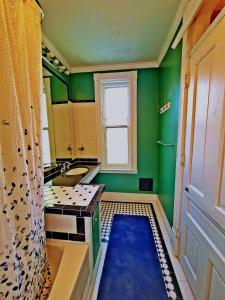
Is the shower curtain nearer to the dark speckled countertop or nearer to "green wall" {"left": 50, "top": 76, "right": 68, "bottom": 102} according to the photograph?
the dark speckled countertop

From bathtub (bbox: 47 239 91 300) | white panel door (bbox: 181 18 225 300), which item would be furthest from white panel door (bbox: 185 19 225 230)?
bathtub (bbox: 47 239 91 300)

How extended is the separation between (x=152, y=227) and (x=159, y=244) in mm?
338

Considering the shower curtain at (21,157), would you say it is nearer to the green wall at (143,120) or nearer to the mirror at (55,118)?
the mirror at (55,118)

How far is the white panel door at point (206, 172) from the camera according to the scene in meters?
0.92

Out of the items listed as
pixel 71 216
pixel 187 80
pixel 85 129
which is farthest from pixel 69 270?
pixel 85 129

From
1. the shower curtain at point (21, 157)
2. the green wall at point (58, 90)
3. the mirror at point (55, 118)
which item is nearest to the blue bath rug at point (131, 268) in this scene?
the shower curtain at point (21, 157)

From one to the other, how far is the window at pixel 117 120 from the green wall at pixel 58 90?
564 millimetres

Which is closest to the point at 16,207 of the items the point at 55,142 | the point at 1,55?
the point at 1,55

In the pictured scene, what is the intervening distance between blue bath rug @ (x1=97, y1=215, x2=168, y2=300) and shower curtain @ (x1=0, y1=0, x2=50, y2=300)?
0.61 meters

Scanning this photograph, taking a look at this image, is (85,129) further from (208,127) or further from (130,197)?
(208,127)

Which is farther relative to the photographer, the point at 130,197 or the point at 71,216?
the point at 130,197

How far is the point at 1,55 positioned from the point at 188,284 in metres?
2.16

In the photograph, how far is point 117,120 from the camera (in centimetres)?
291

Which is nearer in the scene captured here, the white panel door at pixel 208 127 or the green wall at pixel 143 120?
the white panel door at pixel 208 127
